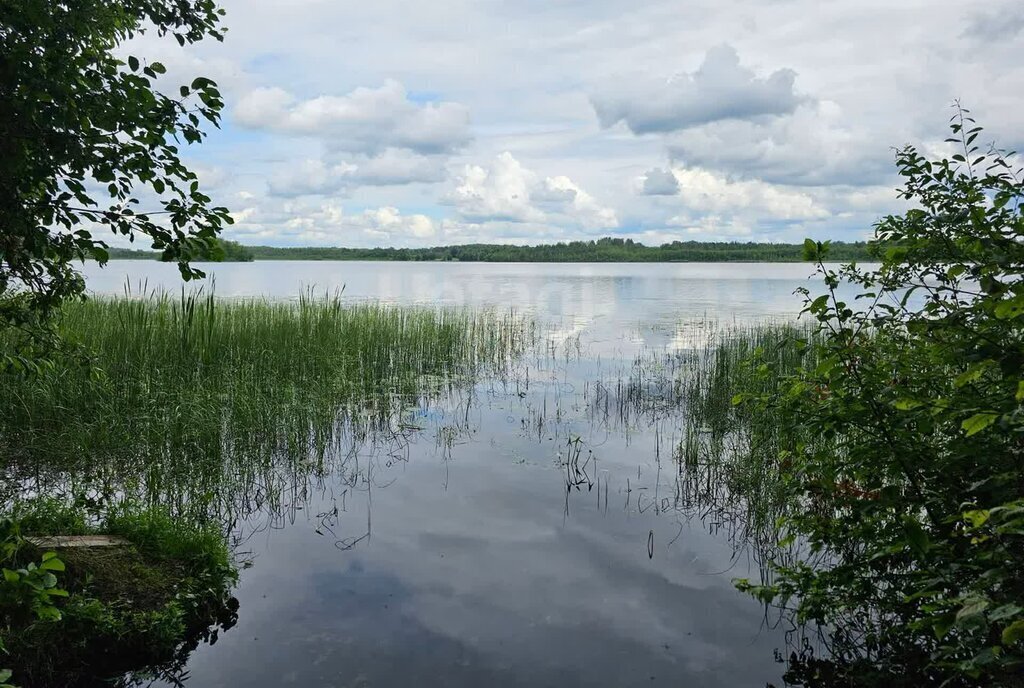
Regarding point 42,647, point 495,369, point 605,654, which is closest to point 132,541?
point 42,647

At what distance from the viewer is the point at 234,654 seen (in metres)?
4.81

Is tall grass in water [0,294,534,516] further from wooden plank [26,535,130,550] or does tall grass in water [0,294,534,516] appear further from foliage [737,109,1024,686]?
foliage [737,109,1024,686]

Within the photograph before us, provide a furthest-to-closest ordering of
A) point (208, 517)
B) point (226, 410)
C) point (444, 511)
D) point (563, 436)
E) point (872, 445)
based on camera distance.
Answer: point (563, 436), point (226, 410), point (444, 511), point (208, 517), point (872, 445)

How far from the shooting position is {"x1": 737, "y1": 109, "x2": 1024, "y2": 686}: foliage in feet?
8.26

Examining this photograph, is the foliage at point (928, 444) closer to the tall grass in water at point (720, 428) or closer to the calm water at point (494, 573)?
the tall grass in water at point (720, 428)

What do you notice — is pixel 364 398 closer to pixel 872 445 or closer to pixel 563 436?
pixel 563 436

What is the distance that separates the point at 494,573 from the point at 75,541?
10.7 feet

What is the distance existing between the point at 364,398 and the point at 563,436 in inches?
141

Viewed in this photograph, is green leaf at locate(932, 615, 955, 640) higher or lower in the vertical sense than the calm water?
higher

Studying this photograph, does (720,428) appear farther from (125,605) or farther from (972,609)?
(972,609)

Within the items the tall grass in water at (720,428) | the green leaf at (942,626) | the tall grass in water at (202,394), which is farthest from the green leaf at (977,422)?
the tall grass in water at (202,394)

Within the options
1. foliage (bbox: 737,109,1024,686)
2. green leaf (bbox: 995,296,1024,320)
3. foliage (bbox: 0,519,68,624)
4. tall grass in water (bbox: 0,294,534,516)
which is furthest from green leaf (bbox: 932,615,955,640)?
tall grass in water (bbox: 0,294,534,516)

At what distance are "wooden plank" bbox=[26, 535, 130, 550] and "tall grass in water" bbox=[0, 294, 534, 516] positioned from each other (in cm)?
118

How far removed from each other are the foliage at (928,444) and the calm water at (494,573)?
105 cm
